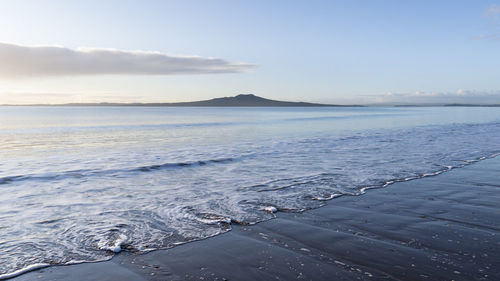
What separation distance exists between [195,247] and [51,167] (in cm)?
1216

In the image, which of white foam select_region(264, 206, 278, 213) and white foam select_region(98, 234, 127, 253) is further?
white foam select_region(264, 206, 278, 213)

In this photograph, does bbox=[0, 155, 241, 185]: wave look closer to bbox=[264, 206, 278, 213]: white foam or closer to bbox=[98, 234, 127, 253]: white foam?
bbox=[264, 206, 278, 213]: white foam

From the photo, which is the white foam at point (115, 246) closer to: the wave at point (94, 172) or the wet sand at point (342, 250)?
the wet sand at point (342, 250)

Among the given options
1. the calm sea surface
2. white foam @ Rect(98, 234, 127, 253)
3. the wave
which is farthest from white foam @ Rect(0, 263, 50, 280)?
the wave

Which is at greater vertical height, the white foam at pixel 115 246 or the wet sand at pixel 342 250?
the wet sand at pixel 342 250

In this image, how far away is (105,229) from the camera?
7.29m

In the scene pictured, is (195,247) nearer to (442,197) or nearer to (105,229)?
(105,229)


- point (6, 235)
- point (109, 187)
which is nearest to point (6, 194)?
point (109, 187)

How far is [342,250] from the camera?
584 centimetres

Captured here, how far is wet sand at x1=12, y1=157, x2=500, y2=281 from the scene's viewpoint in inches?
198

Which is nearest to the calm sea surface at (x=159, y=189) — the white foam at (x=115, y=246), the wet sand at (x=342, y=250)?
the white foam at (x=115, y=246)

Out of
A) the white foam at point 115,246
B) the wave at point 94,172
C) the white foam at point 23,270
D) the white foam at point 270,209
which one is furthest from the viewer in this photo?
the wave at point 94,172

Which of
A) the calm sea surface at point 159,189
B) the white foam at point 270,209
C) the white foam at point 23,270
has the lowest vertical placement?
the calm sea surface at point 159,189

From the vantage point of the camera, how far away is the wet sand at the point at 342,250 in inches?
198
